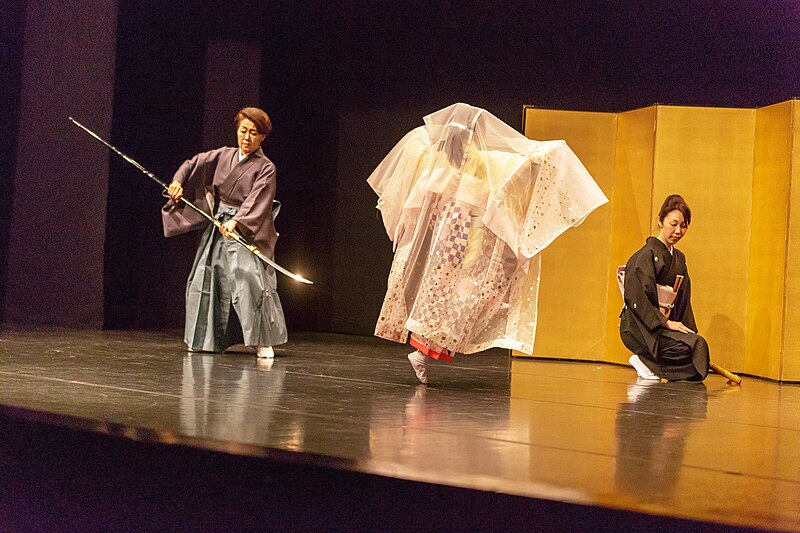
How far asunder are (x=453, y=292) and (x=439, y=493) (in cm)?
211

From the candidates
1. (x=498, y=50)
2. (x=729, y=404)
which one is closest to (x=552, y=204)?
(x=729, y=404)

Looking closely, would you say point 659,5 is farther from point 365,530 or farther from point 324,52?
point 365,530

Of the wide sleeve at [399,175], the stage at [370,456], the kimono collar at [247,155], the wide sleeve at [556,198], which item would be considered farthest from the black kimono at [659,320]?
the kimono collar at [247,155]

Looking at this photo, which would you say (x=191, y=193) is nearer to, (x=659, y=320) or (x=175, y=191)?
(x=175, y=191)

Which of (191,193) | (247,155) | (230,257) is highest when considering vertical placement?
(247,155)

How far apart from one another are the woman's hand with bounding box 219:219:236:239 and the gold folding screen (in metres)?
2.27

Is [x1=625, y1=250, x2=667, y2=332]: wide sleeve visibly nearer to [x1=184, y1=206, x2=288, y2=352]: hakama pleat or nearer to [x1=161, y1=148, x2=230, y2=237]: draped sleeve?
[x1=184, y1=206, x2=288, y2=352]: hakama pleat

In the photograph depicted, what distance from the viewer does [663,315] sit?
6.04m

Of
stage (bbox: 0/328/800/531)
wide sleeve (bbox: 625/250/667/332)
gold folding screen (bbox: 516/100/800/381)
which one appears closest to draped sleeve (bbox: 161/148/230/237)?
stage (bbox: 0/328/800/531)

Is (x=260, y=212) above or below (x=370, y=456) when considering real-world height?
above

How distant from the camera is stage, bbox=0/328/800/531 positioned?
2607mm

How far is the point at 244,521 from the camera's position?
2811 mm

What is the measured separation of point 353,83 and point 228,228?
2.79 meters

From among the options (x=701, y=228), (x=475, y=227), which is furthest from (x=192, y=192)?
(x=701, y=228)
